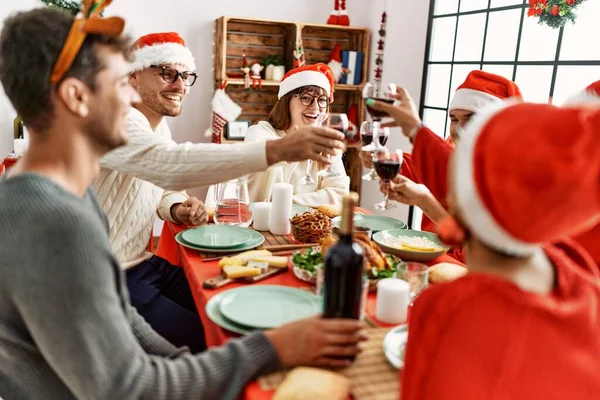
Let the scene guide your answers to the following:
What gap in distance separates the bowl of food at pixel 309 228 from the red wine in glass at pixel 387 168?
11.2 inches

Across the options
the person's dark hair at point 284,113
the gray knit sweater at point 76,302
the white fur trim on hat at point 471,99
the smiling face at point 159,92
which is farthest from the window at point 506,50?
the gray knit sweater at point 76,302

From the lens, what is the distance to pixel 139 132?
66.4 inches

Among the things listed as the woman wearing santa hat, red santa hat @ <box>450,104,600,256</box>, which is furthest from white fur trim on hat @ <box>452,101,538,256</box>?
the woman wearing santa hat

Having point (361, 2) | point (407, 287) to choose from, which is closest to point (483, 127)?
point (407, 287)

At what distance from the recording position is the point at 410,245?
5.53ft

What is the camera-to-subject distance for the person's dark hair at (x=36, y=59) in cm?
95

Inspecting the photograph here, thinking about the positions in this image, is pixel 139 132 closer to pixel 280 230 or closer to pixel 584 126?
pixel 280 230

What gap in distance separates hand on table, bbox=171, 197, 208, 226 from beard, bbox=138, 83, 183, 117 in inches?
18.3

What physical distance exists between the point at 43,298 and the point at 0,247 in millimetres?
127

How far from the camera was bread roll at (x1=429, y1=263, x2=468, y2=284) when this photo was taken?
4.70 feet

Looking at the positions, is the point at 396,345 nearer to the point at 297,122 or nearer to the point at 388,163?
the point at 388,163

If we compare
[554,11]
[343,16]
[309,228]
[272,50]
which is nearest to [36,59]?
[309,228]

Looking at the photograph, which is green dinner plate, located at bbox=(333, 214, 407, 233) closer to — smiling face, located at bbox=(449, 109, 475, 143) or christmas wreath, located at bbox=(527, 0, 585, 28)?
smiling face, located at bbox=(449, 109, 475, 143)

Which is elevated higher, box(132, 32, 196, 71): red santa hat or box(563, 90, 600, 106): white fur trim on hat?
box(132, 32, 196, 71): red santa hat
